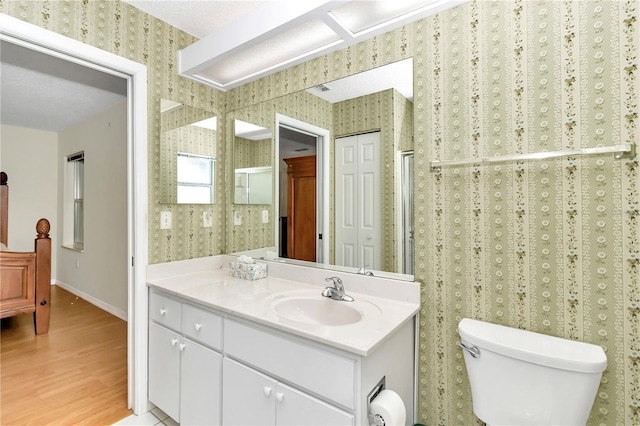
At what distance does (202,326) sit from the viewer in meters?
1.52

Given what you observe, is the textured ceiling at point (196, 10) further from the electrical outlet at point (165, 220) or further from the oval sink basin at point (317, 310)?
the oval sink basin at point (317, 310)

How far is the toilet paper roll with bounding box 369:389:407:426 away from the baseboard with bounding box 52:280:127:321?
3.37m

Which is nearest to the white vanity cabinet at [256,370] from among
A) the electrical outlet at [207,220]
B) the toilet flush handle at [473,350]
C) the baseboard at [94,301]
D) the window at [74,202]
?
the toilet flush handle at [473,350]

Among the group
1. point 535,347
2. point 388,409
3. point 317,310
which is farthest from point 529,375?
point 317,310

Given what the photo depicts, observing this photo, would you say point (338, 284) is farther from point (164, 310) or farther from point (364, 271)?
point (164, 310)

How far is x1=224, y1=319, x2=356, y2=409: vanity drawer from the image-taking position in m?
1.04

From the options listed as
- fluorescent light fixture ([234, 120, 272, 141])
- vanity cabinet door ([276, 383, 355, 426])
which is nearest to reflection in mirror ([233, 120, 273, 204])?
fluorescent light fixture ([234, 120, 272, 141])

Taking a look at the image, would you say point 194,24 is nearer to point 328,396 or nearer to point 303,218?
point 303,218

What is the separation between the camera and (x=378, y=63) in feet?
5.16

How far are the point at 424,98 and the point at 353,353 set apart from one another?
115 cm

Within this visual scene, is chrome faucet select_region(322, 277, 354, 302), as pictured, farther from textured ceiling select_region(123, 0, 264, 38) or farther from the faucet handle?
textured ceiling select_region(123, 0, 264, 38)

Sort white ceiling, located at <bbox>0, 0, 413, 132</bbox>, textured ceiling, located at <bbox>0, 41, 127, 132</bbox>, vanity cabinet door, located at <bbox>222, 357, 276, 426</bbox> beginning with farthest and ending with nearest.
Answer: textured ceiling, located at <bbox>0, 41, 127, 132</bbox>
white ceiling, located at <bbox>0, 0, 413, 132</bbox>
vanity cabinet door, located at <bbox>222, 357, 276, 426</bbox>

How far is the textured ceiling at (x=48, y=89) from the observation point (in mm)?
2482

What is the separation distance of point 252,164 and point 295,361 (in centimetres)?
145
